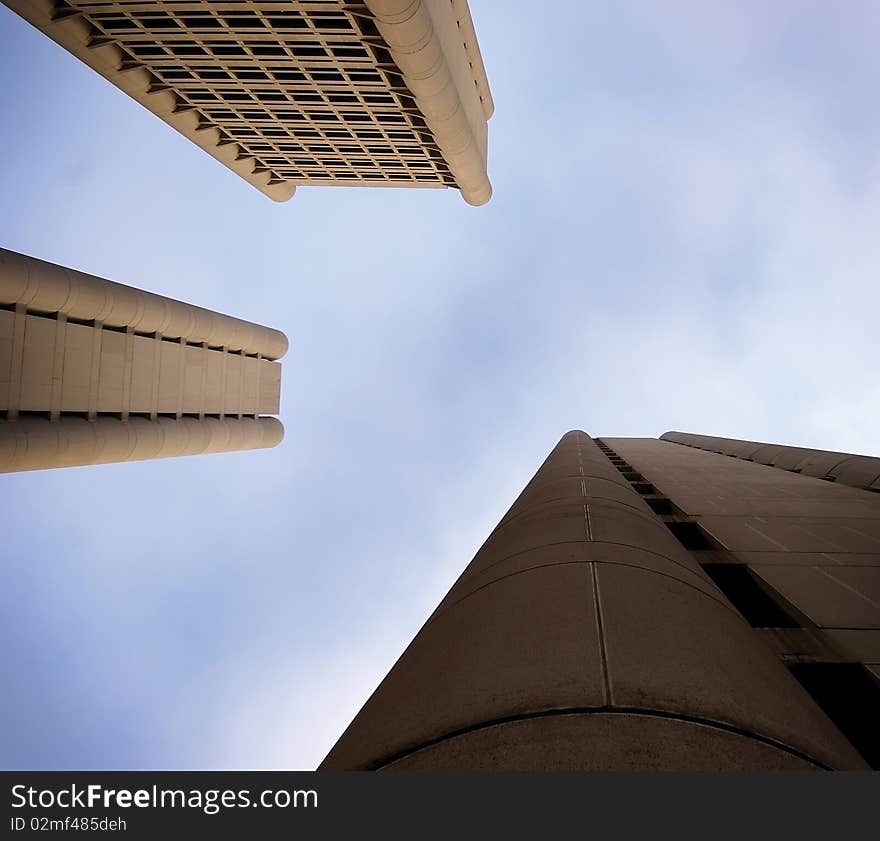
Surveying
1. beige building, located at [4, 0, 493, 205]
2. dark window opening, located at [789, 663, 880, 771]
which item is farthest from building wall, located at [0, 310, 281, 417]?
dark window opening, located at [789, 663, 880, 771]

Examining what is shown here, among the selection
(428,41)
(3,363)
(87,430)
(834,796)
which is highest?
(428,41)

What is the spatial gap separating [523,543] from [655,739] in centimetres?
465

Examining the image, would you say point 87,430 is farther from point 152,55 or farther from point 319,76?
point 319,76

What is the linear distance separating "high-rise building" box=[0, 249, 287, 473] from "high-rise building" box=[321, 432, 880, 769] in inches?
1137

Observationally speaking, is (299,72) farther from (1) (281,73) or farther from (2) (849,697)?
(2) (849,697)

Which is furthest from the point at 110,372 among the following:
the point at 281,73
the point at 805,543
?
the point at 805,543

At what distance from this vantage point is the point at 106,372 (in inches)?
1409

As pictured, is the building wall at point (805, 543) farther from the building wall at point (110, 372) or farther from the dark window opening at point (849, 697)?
the building wall at point (110, 372)

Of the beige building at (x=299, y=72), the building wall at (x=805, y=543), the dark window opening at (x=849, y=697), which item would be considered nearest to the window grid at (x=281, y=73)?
the beige building at (x=299, y=72)

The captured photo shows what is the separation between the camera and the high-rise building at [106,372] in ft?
94.2

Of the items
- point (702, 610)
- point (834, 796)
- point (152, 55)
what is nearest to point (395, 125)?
point (152, 55)

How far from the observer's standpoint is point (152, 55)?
32312 mm

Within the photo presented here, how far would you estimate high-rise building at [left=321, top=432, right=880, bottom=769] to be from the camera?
3871 millimetres

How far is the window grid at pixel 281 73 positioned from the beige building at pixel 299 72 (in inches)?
2.9
